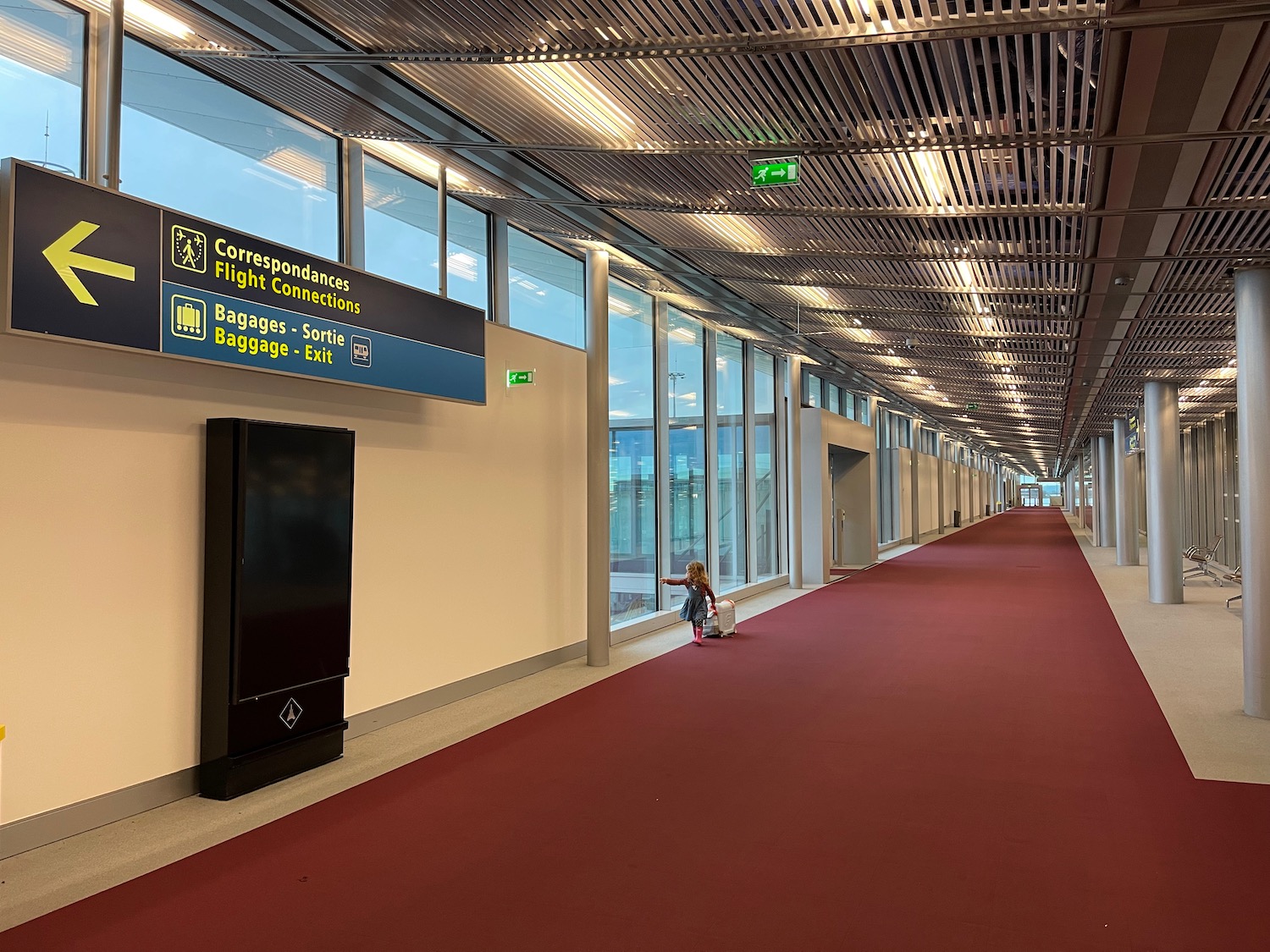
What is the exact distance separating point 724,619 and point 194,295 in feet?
24.9

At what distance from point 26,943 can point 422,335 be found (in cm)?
456

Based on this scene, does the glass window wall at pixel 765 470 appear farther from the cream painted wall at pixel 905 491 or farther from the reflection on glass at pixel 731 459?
the cream painted wall at pixel 905 491

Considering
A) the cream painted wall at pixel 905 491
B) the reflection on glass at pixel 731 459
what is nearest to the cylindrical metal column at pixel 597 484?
the reflection on glass at pixel 731 459

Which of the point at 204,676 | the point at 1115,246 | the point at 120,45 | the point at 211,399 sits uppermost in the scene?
the point at 120,45

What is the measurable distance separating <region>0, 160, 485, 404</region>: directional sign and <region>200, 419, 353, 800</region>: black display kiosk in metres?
0.53

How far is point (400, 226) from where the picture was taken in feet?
24.2

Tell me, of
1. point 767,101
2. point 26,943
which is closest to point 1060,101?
point 767,101

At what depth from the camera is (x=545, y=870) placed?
425 centimetres

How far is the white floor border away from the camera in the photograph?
601 centimetres

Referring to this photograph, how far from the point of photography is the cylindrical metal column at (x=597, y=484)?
366 inches

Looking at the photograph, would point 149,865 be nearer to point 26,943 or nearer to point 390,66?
point 26,943

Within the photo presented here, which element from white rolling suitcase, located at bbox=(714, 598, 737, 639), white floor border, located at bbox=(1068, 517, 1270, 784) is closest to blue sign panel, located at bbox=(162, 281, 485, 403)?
white rolling suitcase, located at bbox=(714, 598, 737, 639)

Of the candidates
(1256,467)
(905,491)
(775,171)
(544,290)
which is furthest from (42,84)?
(905,491)

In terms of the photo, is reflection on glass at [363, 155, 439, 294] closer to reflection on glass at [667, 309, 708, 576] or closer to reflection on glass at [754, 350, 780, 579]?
reflection on glass at [667, 309, 708, 576]
